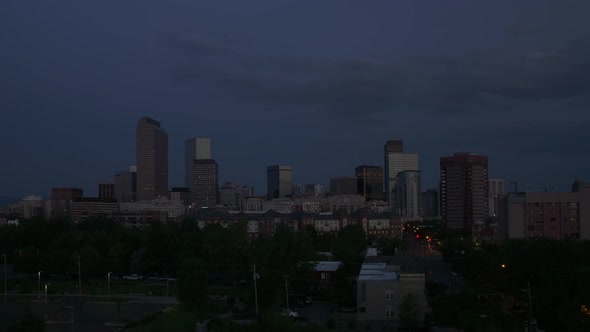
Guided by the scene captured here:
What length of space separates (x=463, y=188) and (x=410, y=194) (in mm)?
38702

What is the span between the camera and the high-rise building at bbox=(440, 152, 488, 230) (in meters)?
71.2

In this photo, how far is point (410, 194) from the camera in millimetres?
110125

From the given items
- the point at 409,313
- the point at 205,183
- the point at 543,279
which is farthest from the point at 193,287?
the point at 205,183

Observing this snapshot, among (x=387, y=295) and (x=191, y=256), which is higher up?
(x=191, y=256)

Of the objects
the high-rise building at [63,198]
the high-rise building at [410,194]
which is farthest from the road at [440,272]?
the high-rise building at [410,194]

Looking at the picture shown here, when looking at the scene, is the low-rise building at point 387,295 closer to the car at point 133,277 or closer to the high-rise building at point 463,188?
the car at point 133,277

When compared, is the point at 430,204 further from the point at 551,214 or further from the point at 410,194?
the point at 551,214

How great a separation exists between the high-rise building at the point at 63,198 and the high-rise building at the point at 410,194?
163 feet

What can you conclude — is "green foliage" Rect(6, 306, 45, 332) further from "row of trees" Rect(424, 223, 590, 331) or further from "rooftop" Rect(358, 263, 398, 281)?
"rooftop" Rect(358, 263, 398, 281)

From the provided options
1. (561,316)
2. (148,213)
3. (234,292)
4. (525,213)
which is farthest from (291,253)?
(148,213)

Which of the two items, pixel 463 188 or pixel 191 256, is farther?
pixel 463 188

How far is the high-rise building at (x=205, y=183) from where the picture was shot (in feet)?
402

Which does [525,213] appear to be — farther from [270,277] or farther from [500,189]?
[500,189]

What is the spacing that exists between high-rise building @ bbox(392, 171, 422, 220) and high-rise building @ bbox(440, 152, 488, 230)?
116ft
